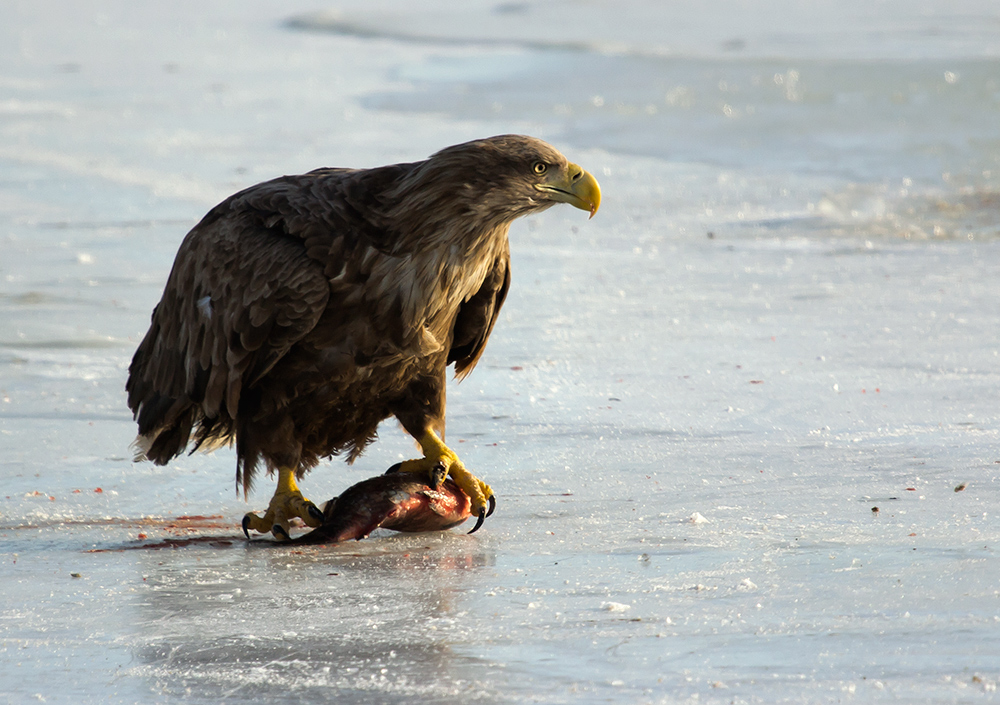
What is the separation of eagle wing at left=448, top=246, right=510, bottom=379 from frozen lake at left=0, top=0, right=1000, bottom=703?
15.9 inches

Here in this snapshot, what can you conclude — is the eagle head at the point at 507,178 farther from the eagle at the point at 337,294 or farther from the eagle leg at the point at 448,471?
the eagle leg at the point at 448,471

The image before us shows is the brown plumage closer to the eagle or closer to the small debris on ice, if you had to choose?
the eagle

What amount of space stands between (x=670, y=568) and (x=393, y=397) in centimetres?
123

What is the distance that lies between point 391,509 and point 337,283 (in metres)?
0.69

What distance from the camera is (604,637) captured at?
3.26 metres

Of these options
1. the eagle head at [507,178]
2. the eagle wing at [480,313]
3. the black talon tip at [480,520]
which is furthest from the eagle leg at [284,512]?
the eagle head at [507,178]

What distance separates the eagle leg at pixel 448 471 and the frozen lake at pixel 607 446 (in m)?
0.10

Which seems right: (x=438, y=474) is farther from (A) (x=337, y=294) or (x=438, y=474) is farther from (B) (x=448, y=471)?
(A) (x=337, y=294)

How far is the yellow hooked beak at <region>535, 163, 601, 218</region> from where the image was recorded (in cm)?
439

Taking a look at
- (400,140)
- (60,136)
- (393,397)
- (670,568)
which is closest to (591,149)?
(400,140)

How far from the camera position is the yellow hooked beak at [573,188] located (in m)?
4.39

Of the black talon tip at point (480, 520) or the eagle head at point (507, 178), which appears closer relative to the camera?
the eagle head at point (507, 178)

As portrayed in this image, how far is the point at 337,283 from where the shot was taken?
436cm

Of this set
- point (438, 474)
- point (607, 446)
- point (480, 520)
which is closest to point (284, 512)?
point (438, 474)
